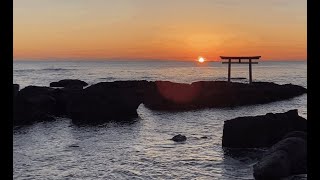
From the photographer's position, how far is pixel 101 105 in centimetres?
4078

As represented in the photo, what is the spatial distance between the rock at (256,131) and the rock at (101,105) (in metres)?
17.6

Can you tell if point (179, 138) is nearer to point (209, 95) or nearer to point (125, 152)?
point (125, 152)

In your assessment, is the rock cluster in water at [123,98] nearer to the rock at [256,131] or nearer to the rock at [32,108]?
the rock at [32,108]

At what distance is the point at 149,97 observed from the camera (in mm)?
54344

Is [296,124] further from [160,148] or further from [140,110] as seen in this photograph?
[140,110]

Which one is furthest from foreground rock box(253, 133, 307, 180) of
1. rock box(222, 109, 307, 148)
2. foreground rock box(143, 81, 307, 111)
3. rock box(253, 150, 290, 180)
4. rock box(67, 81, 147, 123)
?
foreground rock box(143, 81, 307, 111)

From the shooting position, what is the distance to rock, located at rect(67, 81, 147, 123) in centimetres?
3975

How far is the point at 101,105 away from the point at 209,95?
19921 millimetres

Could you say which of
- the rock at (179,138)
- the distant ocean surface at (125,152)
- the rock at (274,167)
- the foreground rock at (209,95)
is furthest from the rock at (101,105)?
the rock at (274,167)

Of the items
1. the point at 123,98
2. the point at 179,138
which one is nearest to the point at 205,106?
the point at 123,98

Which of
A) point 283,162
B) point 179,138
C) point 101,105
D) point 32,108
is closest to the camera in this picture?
point 283,162

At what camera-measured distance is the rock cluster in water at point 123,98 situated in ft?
130
